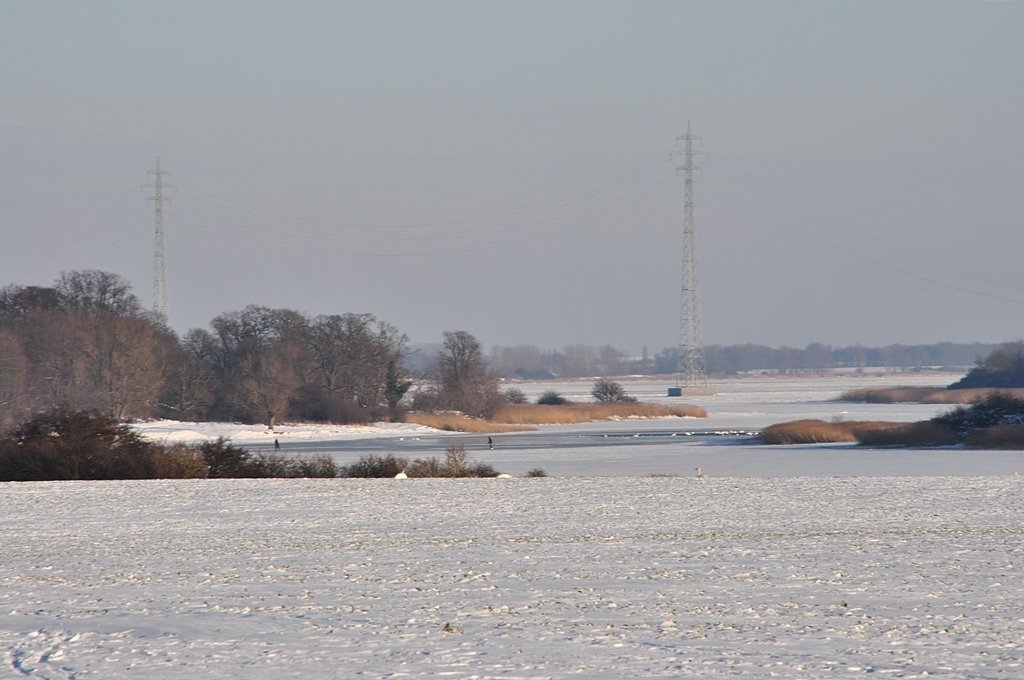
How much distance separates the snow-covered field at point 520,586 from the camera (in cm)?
1080

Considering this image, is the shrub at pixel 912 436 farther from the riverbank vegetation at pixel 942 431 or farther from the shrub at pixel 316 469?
the shrub at pixel 316 469

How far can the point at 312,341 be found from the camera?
298ft

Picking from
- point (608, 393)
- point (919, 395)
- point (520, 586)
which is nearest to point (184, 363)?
point (608, 393)

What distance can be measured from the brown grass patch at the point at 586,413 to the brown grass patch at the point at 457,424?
2690 millimetres

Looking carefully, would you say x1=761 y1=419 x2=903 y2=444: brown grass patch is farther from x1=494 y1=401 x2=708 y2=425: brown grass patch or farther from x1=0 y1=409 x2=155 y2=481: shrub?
x1=0 y1=409 x2=155 y2=481: shrub

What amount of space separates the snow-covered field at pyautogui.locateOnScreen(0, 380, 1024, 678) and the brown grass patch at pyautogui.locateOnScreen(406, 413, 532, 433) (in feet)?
161

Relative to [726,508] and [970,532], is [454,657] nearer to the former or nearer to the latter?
[970,532]

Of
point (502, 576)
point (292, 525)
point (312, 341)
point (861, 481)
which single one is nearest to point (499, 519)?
point (292, 525)

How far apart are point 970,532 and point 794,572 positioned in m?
6.24

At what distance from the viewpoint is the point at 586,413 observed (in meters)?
87.2

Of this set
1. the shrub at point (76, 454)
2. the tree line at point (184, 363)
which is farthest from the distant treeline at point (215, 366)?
the shrub at point (76, 454)

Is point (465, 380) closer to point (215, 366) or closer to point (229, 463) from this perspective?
point (215, 366)

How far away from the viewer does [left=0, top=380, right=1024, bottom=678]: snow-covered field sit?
1080 cm

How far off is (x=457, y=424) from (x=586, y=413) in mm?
11871
